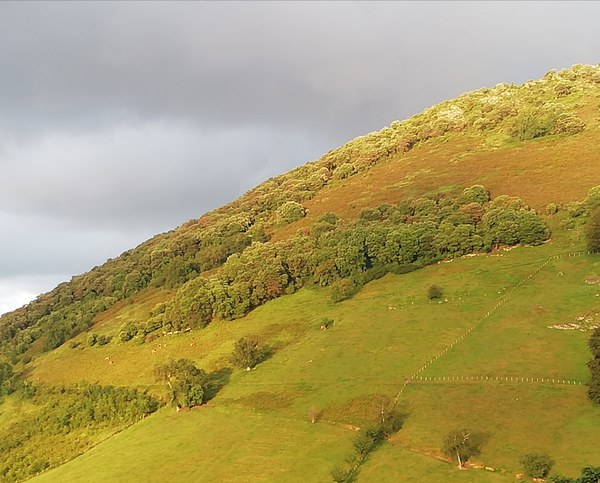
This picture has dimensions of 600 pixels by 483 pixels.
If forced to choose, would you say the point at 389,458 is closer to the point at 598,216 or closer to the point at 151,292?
the point at 598,216

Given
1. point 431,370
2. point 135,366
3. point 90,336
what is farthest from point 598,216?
point 90,336

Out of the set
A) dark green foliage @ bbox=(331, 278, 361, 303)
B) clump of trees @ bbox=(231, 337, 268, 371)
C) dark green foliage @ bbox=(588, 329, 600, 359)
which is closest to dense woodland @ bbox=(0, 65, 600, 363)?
dark green foliage @ bbox=(331, 278, 361, 303)

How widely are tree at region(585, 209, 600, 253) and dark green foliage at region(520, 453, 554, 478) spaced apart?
56.6 metres

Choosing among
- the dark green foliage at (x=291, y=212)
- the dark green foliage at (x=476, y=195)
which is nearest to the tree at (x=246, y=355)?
the dark green foliage at (x=476, y=195)

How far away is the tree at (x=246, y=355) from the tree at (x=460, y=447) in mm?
40073

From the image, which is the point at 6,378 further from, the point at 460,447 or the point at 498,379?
the point at 460,447

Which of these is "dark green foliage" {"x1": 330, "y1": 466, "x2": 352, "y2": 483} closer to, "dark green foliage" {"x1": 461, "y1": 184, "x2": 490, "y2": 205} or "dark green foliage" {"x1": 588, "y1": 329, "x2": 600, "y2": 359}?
"dark green foliage" {"x1": 588, "y1": 329, "x2": 600, "y2": 359}

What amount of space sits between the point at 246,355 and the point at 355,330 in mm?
17846

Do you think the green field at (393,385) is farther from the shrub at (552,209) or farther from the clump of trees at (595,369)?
the shrub at (552,209)

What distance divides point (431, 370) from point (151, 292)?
323 feet

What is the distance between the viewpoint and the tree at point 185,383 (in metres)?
85.0

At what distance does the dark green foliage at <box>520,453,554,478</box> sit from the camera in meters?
52.2

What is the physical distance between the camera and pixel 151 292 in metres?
157

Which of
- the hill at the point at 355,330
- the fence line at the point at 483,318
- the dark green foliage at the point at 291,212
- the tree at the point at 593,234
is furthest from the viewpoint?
the dark green foliage at the point at 291,212
